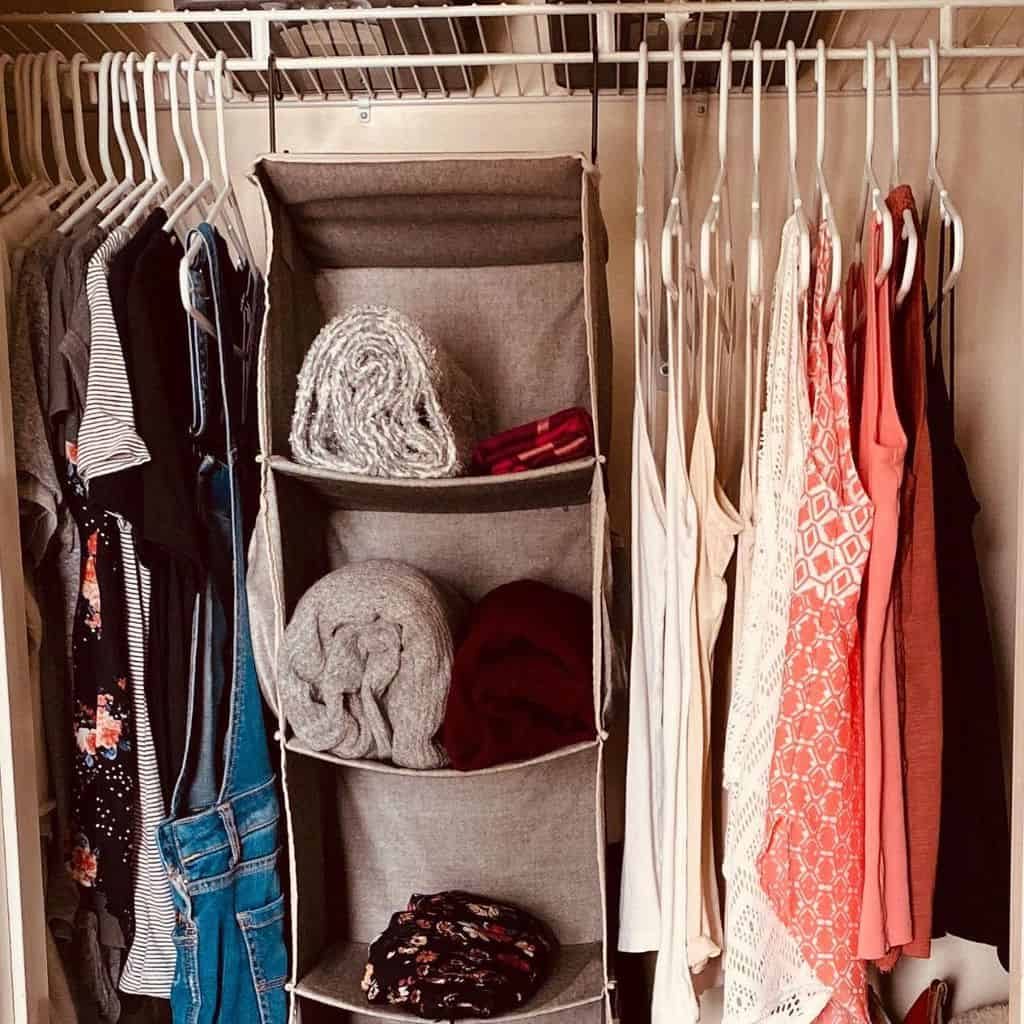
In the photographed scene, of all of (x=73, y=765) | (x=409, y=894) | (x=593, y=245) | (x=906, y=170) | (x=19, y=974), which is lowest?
(x=409, y=894)

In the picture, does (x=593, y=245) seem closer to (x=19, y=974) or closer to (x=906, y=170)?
(x=906, y=170)

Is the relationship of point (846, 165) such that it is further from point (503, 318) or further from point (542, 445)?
point (542, 445)

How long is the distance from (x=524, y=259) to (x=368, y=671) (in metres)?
0.63

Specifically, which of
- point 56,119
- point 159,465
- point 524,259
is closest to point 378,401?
point 159,465

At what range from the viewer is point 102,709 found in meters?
1.33

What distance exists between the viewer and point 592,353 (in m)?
1.26

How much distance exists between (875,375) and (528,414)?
1.78 ft

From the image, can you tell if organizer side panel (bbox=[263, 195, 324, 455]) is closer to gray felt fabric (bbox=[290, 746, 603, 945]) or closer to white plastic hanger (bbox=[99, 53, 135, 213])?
white plastic hanger (bbox=[99, 53, 135, 213])

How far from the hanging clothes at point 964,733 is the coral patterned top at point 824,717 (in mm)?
164

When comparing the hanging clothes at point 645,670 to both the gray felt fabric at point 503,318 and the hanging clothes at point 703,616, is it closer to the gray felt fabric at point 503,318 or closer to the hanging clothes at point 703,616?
the hanging clothes at point 703,616

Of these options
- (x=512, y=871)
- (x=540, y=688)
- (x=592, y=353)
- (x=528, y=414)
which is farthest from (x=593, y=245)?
(x=512, y=871)

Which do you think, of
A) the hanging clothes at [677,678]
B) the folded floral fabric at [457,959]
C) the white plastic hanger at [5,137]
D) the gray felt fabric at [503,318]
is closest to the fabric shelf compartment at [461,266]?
the gray felt fabric at [503,318]

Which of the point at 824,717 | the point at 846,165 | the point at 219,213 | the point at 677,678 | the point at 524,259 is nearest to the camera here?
the point at 824,717

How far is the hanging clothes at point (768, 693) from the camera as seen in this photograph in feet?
3.85
